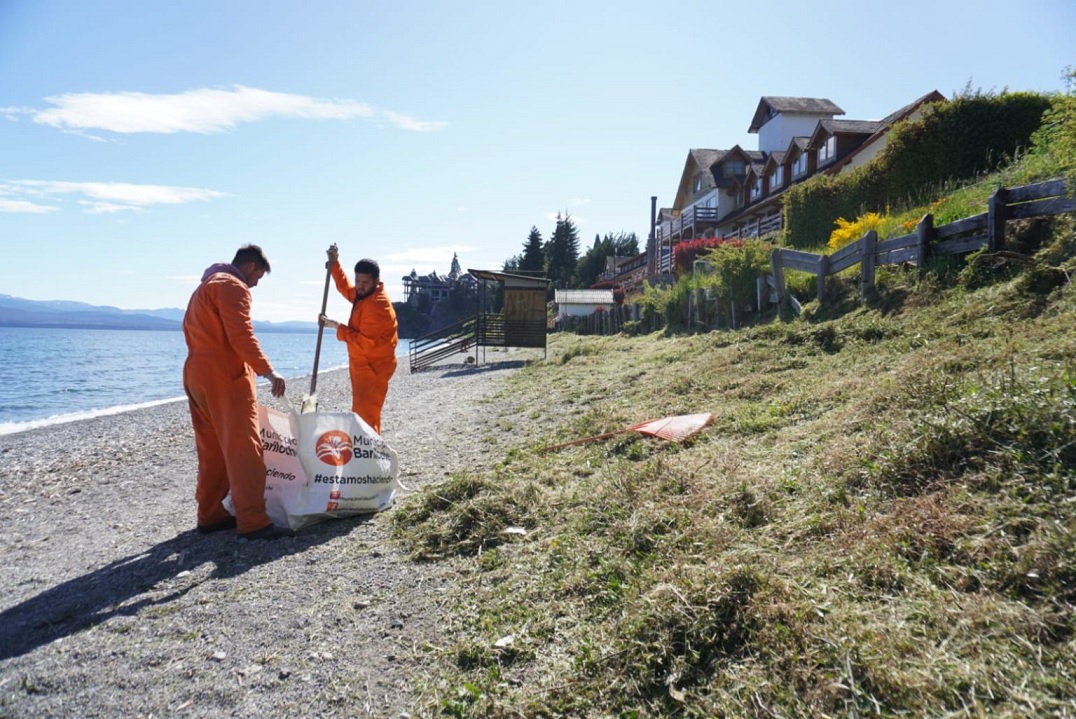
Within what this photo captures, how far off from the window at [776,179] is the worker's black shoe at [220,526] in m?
36.9

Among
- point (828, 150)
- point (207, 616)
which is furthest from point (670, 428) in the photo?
point (828, 150)

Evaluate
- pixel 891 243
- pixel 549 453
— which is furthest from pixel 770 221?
pixel 549 453

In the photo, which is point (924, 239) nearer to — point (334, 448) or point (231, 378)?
point (334, 448)

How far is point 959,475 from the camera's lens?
3.24m

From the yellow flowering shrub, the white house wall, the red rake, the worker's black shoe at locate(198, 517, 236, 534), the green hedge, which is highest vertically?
the white house wall

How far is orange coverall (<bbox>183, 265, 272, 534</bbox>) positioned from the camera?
4.68m

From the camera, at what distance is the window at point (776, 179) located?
119 feet

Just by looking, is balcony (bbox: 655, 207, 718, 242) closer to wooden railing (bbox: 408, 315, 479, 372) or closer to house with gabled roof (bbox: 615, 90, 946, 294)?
house with gabled roof (bbox: 615, 90, 946, 294)

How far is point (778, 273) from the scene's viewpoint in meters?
12.5

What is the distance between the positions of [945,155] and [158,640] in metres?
20.0

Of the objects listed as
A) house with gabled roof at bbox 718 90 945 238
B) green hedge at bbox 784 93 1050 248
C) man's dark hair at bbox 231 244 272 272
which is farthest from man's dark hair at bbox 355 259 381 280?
house with gabled roof at bbox 718 90 945 238

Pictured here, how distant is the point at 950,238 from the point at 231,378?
8.52m

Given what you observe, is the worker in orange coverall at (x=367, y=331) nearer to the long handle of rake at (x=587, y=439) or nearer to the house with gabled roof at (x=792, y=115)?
the long handle of rake at (x=587, y=439)

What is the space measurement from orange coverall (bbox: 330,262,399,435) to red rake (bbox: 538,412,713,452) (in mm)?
1839
